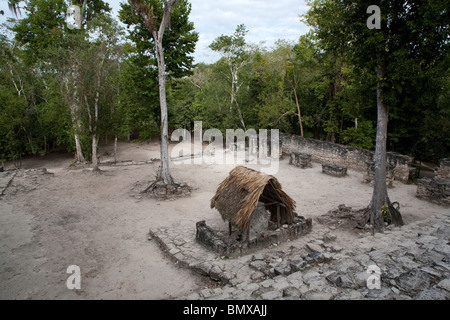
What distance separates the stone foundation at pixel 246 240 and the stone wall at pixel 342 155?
7840mm

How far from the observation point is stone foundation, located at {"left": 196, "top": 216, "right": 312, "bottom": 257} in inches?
266

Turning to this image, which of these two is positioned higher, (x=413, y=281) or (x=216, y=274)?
(x=413, y=281)

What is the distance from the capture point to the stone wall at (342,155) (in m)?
12.8

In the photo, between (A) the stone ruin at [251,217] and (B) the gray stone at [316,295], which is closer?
(B) the gray stone at [316,295]

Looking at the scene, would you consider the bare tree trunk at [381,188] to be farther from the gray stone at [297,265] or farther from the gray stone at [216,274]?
the gray stone at [216,274]

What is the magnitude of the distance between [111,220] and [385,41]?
10.5m

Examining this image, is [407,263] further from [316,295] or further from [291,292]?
[291,292]

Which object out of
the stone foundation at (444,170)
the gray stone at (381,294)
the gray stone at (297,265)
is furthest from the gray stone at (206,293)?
the stone foundation at (444,170)

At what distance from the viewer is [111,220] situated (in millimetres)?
9305

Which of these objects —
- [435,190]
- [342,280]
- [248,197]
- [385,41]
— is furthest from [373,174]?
[342,280]

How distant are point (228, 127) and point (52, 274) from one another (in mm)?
19716

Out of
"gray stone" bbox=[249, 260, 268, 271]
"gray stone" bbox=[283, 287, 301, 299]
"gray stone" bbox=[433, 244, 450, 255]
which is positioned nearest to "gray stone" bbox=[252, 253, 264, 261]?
"gray stone" bbox=[249, 260, 268, 271]

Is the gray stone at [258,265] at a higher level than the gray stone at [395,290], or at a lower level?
lower
